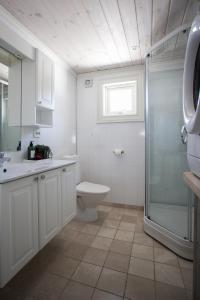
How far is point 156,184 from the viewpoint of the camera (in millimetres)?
2178

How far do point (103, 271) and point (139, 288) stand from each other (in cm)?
29

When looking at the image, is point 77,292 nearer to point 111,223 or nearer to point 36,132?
point 111,223

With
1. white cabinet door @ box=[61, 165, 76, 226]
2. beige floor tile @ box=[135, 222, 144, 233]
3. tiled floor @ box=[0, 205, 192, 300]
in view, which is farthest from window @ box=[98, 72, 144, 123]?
tiled floor @ box=[0, 205, 192, 300]

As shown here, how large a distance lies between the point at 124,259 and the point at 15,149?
1.46m

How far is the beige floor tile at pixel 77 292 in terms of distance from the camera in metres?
1.09

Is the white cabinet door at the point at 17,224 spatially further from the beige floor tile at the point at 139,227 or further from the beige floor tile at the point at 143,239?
the beige floor tile at the point at 139,227

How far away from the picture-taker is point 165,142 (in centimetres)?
210

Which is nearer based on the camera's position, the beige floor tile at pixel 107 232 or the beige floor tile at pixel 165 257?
the beige floor tile at pixel 165 257

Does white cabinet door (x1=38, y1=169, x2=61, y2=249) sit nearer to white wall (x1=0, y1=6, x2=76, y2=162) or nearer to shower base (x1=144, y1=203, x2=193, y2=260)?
white wall (x1=0, y1=6, x2=76, y2=162)

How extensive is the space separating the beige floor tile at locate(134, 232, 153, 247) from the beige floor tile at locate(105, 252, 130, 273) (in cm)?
29

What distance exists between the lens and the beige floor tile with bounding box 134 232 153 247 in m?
1.70

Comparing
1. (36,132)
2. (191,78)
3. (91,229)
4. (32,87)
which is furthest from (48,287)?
(32,87)

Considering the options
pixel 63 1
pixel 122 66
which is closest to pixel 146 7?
pixel 63 1

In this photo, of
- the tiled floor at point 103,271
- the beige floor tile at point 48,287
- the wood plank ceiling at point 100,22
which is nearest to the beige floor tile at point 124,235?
the tiled floor at point 103,271
